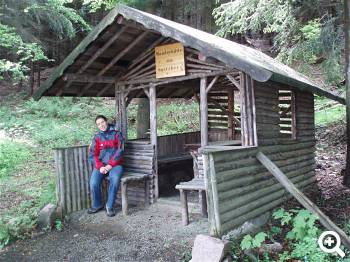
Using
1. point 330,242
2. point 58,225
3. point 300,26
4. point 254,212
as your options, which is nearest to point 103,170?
point 58,225

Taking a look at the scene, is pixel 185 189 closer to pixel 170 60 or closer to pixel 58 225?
pixel 58 225

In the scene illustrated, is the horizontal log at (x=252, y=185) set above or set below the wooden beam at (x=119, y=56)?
below

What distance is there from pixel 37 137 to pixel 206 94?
8.63m

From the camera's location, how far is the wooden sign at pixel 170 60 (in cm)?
791

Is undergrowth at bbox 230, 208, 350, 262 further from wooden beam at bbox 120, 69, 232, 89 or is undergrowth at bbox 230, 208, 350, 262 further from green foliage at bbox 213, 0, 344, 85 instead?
green foliage at bbox 213, 0, 344, 85

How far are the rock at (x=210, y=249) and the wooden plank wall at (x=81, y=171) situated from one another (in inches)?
119

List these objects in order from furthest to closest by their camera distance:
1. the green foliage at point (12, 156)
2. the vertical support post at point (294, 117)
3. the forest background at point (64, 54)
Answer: the green foliage at point (12, 156), the forest background at point (64, 54), the vertical support post at point (294, 117)

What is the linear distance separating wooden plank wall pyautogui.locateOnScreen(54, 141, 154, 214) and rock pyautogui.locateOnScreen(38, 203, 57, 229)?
0.97 feet

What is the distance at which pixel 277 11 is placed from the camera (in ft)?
38.0

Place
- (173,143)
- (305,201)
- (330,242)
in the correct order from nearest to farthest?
(330,242) < (305,201) < (173,143)

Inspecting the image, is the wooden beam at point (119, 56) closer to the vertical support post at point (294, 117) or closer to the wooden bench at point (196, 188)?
the wooden bench at point (196, 188)

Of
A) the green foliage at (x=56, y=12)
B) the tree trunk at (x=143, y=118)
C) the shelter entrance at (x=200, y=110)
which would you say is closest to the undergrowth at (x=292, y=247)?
the shelter entrance at (x=200, y=110)

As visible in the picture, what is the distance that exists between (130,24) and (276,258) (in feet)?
15.2

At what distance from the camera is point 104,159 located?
8211 mm
